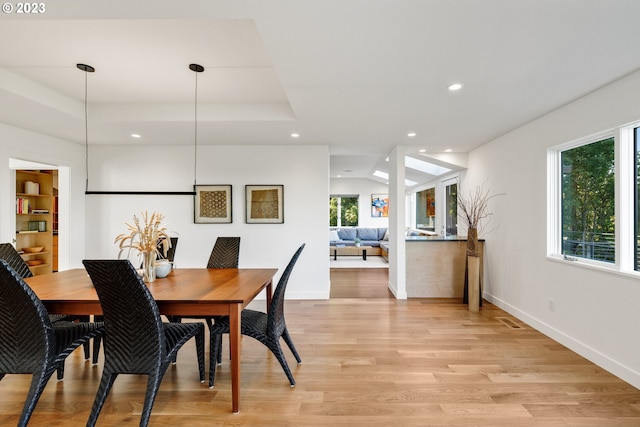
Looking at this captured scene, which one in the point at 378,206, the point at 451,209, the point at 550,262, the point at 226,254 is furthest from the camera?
the point at 378,206

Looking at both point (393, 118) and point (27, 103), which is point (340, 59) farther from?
point (27, 103)

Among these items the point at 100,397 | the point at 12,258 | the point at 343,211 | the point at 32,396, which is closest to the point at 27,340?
the point at 32,396

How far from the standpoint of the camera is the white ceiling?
5.33 ft

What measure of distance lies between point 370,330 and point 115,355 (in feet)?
7.75

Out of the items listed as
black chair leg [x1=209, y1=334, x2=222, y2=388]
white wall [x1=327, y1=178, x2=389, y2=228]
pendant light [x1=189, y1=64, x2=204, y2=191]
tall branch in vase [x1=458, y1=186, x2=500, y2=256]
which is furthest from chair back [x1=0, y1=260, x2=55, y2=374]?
white wall [x1=327, y1=178, x2=389, y2=228]

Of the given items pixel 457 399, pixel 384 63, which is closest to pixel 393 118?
pixel 384 63

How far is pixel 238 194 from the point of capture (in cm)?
472

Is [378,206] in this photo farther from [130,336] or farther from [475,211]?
[130,336]

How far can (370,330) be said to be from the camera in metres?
3.38

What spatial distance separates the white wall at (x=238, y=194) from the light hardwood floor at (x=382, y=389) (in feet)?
5.17

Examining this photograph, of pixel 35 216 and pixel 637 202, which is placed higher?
pixel 637 202

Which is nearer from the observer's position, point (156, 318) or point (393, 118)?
point (156, 318)

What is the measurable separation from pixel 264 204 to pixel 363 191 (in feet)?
20.4

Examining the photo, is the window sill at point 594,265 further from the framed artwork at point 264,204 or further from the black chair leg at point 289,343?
the framed artwork at point 264,204
